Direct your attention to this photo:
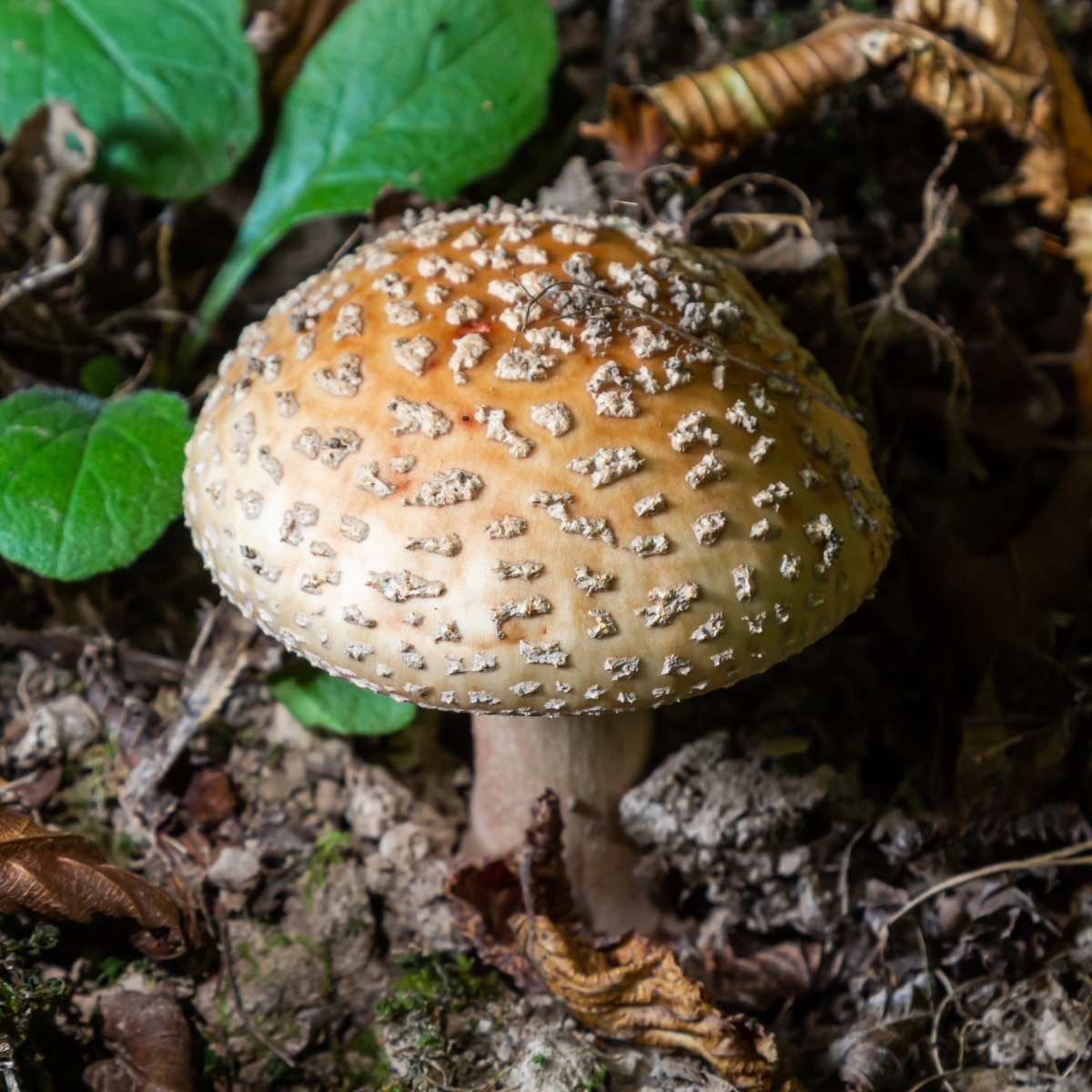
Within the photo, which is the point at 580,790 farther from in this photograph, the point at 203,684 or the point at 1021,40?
the point at 1021,40

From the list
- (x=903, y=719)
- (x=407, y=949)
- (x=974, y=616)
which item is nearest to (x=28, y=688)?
(x=407, y=949)

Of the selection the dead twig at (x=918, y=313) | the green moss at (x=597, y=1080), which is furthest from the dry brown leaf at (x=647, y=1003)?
the dead twig at (x=918, y=313)

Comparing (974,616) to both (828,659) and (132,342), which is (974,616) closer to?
(828,659)

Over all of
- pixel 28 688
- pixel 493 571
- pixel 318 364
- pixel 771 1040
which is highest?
pixel 318 364

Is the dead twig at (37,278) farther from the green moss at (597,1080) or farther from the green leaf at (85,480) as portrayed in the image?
the green moss at (597,1080)

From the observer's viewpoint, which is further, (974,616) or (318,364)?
(974,616)

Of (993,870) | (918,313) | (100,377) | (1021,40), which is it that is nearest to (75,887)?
(100,377)
